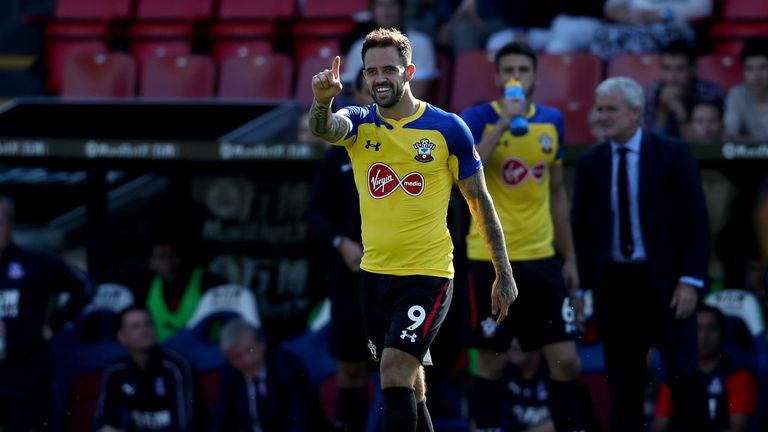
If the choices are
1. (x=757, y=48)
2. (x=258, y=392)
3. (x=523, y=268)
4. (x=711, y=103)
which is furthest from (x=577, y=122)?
(x=258, y=392)

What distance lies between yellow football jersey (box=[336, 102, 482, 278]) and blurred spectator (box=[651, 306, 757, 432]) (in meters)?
2.87

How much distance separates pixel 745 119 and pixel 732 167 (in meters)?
0.35

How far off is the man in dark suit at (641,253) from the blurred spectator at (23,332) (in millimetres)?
3561

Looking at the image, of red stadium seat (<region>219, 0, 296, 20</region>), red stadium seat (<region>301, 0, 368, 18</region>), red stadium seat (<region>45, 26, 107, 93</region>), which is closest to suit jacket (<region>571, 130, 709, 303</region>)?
red stadium seat (<region>301, 0, 368, 18</region>)

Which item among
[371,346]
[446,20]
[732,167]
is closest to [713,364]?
[732,167]

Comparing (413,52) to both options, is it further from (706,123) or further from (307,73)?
(706,123)

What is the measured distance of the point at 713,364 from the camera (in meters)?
8.19

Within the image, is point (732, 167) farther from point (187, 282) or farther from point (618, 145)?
point (187, 282)

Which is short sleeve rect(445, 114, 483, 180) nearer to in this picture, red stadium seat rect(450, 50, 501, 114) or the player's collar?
the player's collar

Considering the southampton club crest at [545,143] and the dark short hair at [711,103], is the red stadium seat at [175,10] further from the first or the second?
the southampton club crest at [545,143]

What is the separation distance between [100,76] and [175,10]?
118 centimetres

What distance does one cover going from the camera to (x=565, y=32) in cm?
1036

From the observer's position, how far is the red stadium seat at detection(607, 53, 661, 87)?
9531mm

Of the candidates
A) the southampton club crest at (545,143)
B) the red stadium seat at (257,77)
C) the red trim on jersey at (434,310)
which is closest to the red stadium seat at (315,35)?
the red stadium seat at (257,77)
